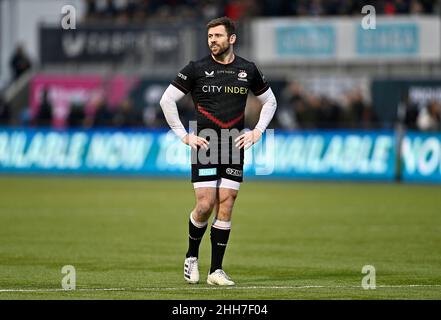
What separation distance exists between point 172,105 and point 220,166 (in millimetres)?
802

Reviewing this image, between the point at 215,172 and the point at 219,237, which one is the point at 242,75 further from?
the point at 219,237

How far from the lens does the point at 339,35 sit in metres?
35.2

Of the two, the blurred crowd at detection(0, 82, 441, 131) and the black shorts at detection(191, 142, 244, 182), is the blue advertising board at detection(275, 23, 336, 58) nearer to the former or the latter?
the blurred crowd at detection(0, 82, 441, 131)

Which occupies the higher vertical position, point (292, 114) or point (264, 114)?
point (264, 114)

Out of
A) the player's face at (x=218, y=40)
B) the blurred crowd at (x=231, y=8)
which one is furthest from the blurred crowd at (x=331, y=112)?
the player's face at (x=218, y=40)

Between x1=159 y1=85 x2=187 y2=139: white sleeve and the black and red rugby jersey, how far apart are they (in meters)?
0.06

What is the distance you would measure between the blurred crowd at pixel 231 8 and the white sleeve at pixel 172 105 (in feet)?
75.8

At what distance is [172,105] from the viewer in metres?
12.3

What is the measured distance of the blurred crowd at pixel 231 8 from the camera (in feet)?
114

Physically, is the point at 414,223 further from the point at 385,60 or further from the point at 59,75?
the point at 59,75

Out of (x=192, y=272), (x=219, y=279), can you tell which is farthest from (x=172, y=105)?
(x=219, y=279)

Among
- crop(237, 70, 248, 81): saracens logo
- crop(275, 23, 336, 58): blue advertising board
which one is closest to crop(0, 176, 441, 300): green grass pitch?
crop(237, 70, 248, 81): saracens logo
